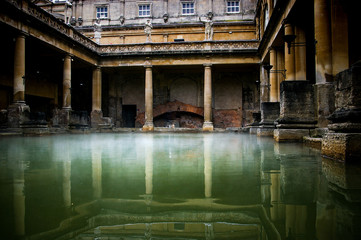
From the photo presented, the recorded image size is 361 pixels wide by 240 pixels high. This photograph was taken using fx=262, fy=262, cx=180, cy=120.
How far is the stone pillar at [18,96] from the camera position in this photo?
40.3 feet

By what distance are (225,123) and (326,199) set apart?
2403 centimetres

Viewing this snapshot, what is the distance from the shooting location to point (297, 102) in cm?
724

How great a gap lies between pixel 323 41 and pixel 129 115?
21.8 metres

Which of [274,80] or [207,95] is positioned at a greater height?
[274,80]

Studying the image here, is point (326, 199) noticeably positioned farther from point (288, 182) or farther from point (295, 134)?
point (295, 134)

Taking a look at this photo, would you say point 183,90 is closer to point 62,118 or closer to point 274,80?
point 274,80

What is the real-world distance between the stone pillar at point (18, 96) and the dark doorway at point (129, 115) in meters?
14.2

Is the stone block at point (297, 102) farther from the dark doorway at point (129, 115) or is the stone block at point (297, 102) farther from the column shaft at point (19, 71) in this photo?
the dark doorway at point (129, 115)

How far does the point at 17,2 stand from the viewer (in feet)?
41.3

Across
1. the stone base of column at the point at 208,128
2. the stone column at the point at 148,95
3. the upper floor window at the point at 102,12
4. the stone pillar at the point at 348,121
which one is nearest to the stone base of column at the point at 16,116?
the stone column at the point at 148,95

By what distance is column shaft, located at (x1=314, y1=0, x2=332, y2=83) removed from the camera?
25.1 ft

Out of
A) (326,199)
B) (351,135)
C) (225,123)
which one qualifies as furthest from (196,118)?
(326,199)

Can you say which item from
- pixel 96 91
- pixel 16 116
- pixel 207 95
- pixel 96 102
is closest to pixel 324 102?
pixel 16 116

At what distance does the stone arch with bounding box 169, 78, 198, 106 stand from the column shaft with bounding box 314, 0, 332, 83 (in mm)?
18210
